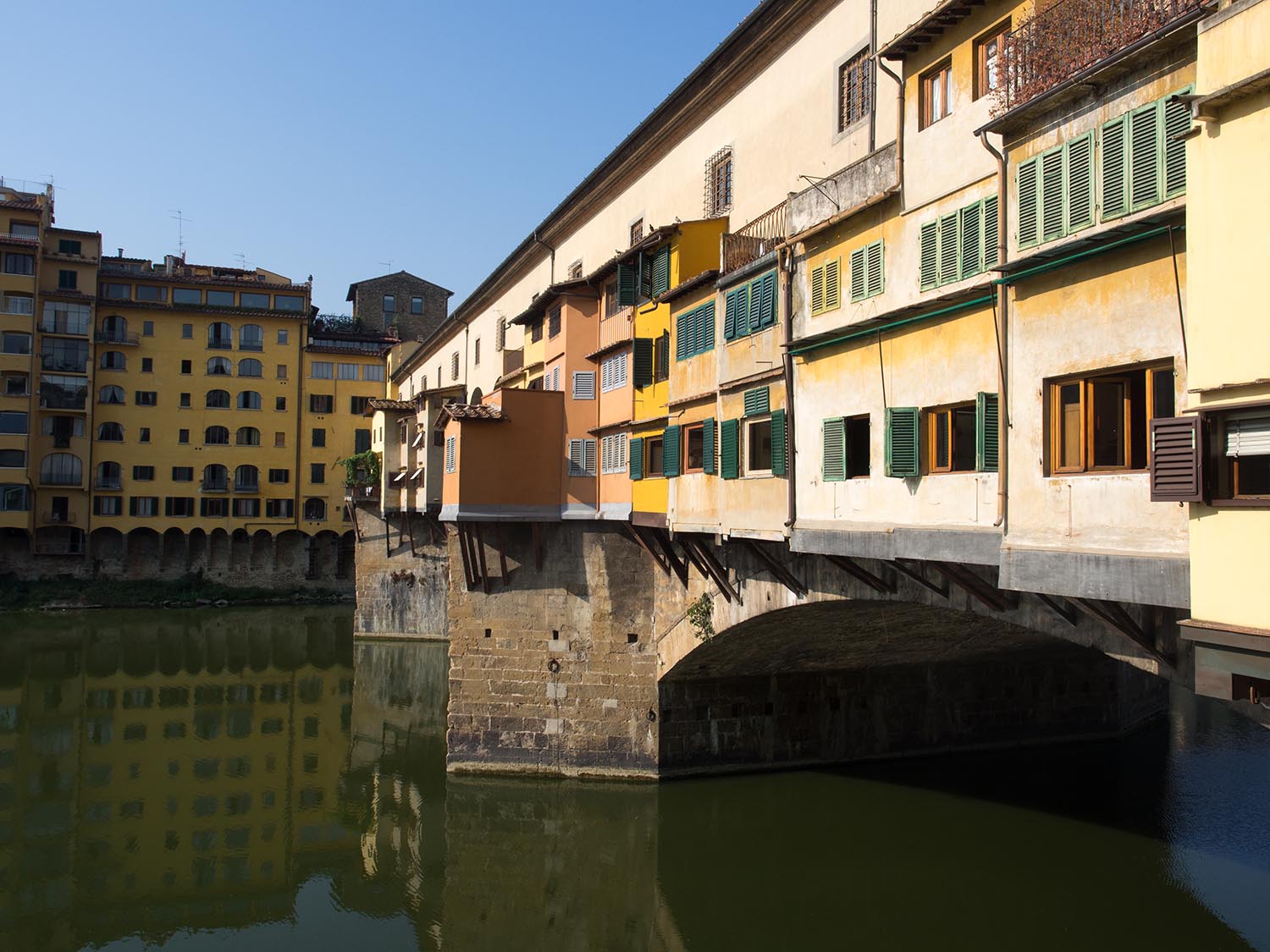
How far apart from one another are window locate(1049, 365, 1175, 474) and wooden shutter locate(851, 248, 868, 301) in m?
3.51

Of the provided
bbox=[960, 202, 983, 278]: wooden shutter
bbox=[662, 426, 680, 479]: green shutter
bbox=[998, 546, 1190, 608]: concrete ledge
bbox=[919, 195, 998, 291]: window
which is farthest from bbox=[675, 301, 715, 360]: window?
bbox=[998, 546, 1190, 608]: concrete ledge

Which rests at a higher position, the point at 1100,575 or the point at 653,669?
the point at 1100,575

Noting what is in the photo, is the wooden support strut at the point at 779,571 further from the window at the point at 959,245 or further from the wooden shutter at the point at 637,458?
the window at the point at 959,245

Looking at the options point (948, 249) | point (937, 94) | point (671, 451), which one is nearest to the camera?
point (948, 249)

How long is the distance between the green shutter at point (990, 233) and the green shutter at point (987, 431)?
1276 millimetres

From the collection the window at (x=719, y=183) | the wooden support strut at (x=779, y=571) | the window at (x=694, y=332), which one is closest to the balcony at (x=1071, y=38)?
the window at (x=694, y=332)

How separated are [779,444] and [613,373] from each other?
26.2 feet

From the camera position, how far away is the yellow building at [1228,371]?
688 cm

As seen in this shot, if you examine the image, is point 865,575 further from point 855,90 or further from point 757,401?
point 855,90

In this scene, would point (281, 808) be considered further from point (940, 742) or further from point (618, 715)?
point (940, 742)

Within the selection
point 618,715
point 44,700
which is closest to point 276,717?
point 44,700

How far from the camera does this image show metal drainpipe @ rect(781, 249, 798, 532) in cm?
1369

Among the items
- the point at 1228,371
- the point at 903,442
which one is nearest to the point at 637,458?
the point at 903,442

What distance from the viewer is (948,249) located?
34.8ft
